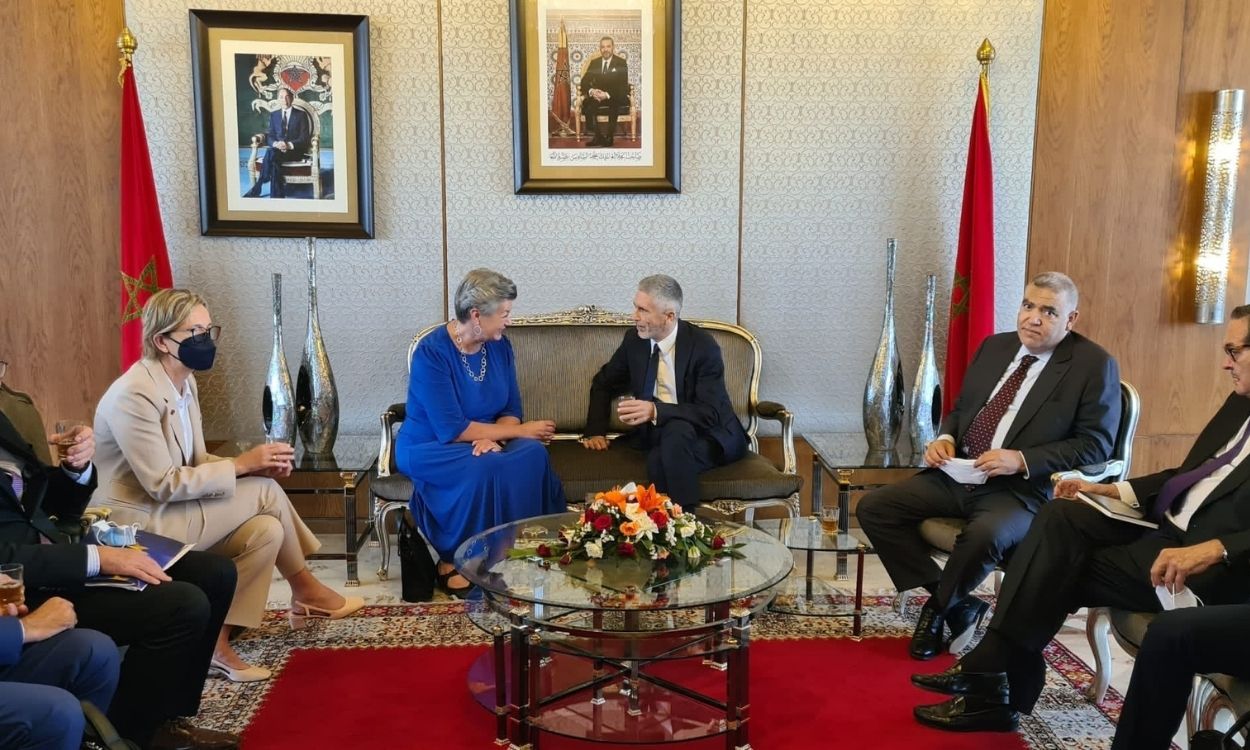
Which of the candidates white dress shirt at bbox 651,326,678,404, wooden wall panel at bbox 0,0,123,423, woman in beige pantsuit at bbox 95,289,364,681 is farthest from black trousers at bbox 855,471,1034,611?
wooden wall panel at bbox 0,0,123,423

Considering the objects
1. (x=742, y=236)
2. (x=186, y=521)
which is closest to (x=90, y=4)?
(x=186, y=521)

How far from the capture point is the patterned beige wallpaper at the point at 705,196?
4750 millimetres

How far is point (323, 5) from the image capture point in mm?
4645

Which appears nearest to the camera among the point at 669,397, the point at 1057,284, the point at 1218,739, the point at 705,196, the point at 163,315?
the point at 1218,739

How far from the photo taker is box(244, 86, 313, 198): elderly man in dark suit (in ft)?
15.4

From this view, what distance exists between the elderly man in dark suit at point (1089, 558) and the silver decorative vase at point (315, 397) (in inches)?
109

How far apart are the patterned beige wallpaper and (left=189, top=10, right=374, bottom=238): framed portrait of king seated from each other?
9 centimetres

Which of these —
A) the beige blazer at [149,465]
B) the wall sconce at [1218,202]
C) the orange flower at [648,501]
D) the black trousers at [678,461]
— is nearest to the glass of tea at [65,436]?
the beige blazer at [149,465]

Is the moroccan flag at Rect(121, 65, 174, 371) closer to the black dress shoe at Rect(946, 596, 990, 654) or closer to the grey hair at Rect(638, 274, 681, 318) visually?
the grey hair at Rect(638, 274, 681, 318)

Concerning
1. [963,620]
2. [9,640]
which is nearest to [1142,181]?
[963,620]

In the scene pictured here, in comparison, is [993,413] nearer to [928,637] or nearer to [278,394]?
[928,637]

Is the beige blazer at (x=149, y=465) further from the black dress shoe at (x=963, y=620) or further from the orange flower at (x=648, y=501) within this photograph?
the black dress shoe at (x=963, y=620)

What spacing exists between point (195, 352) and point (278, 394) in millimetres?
1270

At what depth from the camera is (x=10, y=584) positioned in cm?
228
